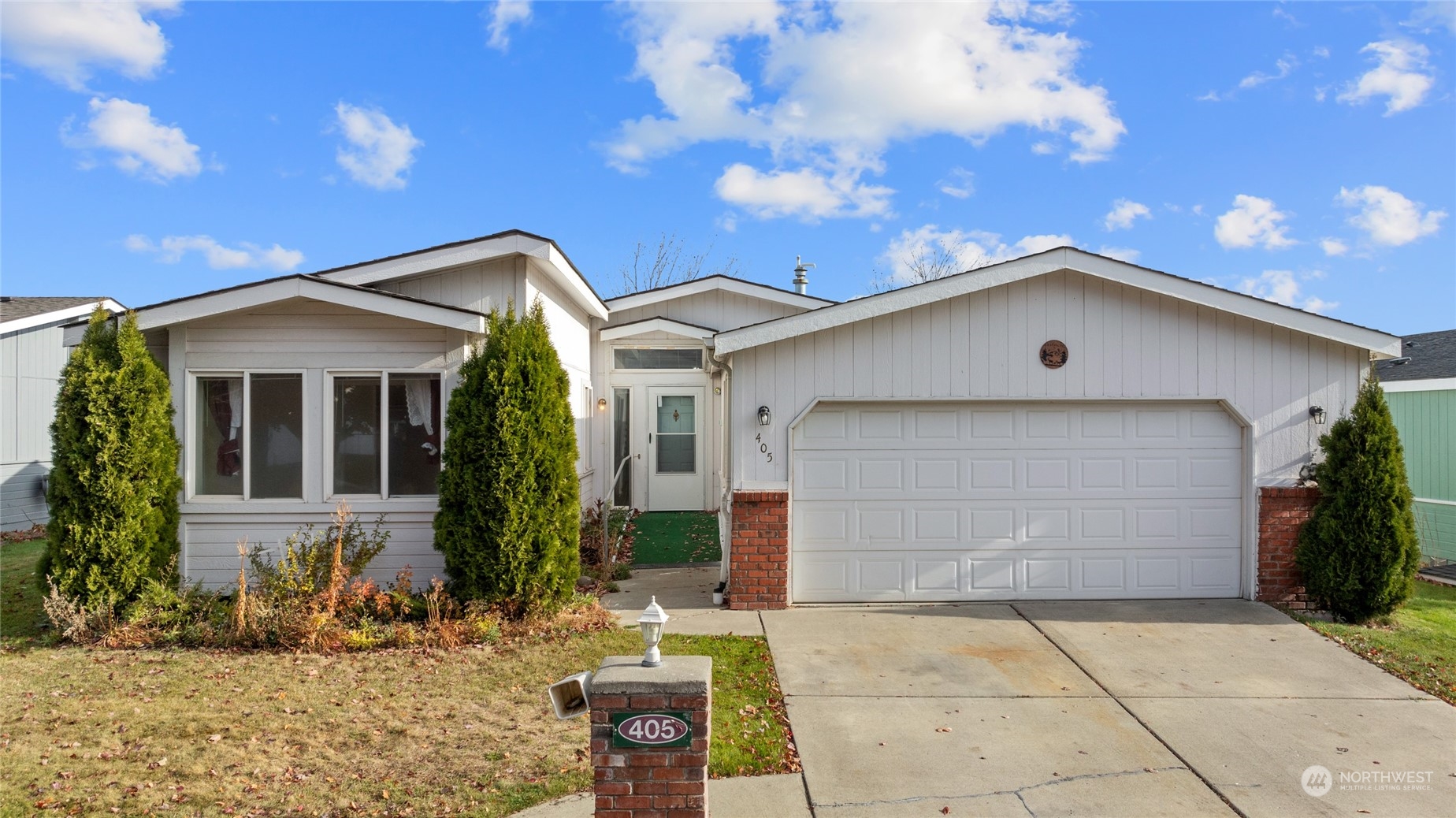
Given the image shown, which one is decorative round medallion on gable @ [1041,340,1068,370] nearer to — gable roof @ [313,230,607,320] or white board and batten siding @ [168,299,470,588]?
gable roof @ [313,230,607,320]

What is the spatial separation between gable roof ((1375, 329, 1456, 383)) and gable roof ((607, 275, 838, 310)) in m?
8.91

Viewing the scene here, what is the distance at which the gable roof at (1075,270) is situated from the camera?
7.70 meters

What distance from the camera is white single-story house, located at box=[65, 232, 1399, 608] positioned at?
25.9 ft

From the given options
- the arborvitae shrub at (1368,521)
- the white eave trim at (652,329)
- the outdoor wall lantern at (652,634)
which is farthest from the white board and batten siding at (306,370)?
the arborvitae shrub at (1368,521)

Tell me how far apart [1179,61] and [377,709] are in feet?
35.3

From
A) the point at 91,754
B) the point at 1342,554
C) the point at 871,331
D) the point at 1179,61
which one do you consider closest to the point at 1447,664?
the point at 1342,554

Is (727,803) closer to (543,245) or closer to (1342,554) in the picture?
(543,245)

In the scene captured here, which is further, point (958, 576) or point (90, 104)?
point (90, 104)

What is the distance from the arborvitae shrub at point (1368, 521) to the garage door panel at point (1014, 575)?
0.94 m

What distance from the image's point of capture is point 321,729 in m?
5.02

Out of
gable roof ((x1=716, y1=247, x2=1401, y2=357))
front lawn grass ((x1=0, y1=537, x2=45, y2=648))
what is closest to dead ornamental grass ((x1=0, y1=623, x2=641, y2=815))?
front lawn grass ((x1=0, y1=537, x2=45, y2=648))

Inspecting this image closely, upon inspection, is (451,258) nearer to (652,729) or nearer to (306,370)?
(306,370)

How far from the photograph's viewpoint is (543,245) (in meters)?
8.11

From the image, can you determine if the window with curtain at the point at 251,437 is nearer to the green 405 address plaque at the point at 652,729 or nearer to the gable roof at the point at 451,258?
the gable roof at the point at 451,258
